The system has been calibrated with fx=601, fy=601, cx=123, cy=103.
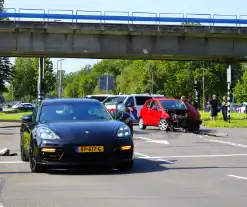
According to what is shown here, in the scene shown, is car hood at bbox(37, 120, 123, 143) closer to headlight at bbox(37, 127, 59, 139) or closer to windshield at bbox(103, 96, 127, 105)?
headlight at bbox(37, 127, 59, 139)

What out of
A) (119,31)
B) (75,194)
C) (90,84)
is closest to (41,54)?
(119,31)

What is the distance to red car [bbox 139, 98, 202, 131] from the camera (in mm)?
27469

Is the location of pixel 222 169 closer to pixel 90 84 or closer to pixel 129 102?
pixel 129 102

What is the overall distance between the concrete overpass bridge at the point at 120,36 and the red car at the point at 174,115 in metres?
12.4

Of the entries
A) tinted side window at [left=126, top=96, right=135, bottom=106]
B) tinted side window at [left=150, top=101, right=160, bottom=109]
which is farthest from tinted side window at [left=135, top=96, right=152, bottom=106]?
tinted side window at [left=150, top=101, right=160, bottom=109]

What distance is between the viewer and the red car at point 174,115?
90.1ft

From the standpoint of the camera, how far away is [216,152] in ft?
54.2

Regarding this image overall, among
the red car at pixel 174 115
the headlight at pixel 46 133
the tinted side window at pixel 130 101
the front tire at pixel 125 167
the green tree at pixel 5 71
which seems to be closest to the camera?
the headlight at pixel 46 133

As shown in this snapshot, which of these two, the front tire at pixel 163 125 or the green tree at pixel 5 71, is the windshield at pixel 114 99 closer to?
the front tire at pixel 163 125

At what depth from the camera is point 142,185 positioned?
9.41 m

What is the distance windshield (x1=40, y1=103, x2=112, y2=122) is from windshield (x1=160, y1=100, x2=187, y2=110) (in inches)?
629

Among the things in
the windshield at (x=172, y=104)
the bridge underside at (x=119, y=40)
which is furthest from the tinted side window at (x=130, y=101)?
the windshield at (x=172, y=104)

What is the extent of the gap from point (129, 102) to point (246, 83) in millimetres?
67175

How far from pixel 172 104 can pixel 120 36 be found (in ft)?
→ 45.5
